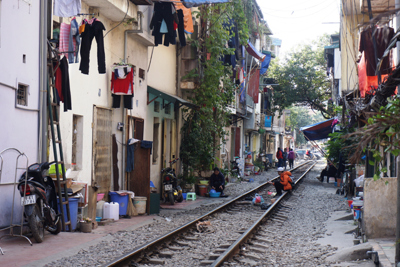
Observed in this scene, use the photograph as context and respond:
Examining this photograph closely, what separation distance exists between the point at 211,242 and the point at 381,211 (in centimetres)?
321

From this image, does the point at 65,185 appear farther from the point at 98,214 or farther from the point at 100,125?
the point at 100,125

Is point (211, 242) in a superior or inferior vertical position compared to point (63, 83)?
inferior

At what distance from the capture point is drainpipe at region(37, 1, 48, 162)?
375 inches

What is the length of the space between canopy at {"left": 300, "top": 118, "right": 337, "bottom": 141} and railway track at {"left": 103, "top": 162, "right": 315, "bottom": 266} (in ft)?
41.6

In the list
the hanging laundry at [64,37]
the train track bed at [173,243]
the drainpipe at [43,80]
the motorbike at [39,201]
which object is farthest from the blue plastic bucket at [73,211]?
the hanging laundry at [64,37]

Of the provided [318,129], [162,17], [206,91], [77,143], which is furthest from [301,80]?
[77,143]

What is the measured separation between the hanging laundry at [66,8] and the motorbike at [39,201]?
3.28 m

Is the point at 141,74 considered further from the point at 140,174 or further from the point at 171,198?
the point at 171,198

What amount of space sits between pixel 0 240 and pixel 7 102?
2406mm

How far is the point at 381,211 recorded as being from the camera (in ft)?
28.4

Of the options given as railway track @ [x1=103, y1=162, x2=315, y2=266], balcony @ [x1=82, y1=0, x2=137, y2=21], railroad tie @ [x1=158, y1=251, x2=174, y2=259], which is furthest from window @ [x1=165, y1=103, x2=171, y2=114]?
railroad tie @ [x1=158, y1=251, x2=174, y2=259]

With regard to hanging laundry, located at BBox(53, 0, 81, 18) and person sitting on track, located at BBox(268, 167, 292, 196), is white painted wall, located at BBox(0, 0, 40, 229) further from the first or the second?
person sitting on track, located at BBox(268, 167, 292, 196)

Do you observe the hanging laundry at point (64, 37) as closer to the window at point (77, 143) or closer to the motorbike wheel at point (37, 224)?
the window at point (77, 143)

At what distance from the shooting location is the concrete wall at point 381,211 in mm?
8633
